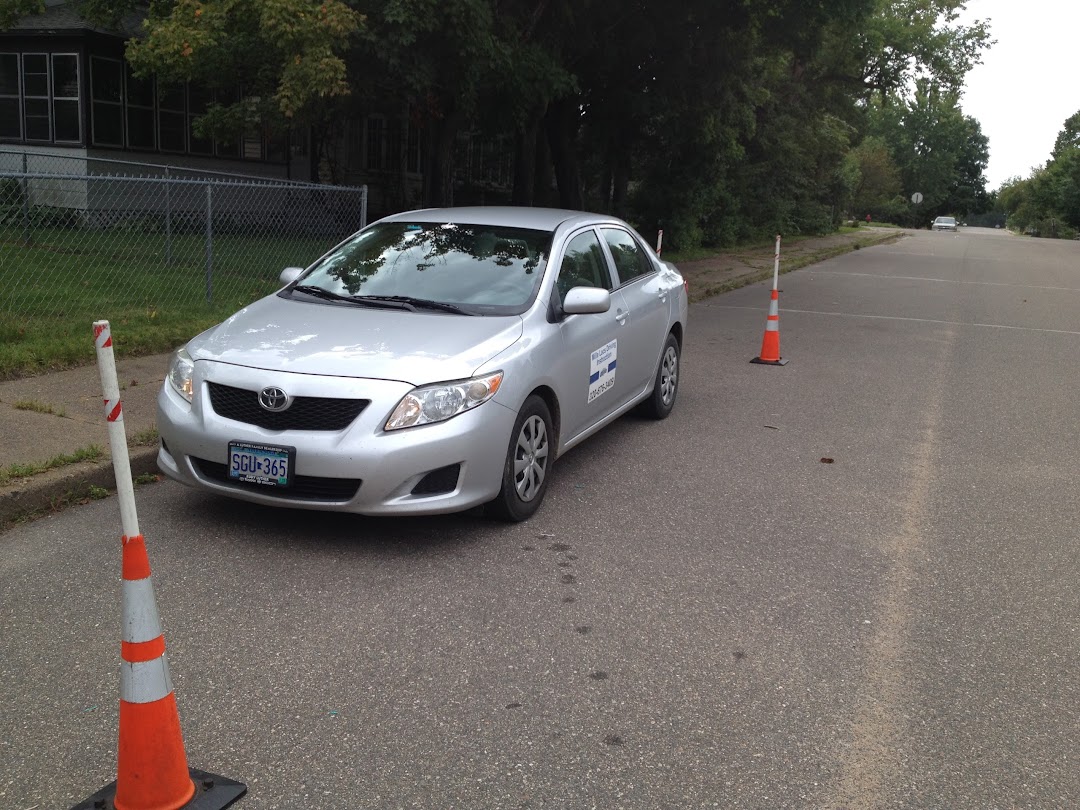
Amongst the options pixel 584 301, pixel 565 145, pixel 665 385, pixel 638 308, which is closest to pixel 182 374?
pixel 584 301

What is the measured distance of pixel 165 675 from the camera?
120 inches

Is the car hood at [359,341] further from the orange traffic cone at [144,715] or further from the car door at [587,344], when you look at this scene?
the orange traffic cone at [144,715]

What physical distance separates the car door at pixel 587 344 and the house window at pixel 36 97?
59.4ft

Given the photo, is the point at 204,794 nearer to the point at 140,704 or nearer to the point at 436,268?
the point at 140,704

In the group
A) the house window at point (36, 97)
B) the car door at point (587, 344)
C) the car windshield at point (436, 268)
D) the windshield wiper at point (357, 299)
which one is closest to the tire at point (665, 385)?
the car door at point (587, 344)

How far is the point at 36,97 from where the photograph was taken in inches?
850

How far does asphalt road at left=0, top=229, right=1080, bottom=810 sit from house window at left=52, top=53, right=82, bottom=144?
702 inches

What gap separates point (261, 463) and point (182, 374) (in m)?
0.83

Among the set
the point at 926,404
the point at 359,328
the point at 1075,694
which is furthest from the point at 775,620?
the point at 926,404

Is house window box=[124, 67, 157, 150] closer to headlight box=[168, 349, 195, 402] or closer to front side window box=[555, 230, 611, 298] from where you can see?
front side window box=[555, 230, 611, 298]

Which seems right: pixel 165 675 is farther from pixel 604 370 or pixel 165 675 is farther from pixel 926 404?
pixel 926 404

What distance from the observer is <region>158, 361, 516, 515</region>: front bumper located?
4.95m

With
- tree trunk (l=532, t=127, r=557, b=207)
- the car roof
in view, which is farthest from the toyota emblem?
tree trunk (l=532, t=127, r=557, b=207)

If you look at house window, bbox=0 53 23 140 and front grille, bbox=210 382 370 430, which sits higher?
house window, bbox=0 53 23 140
